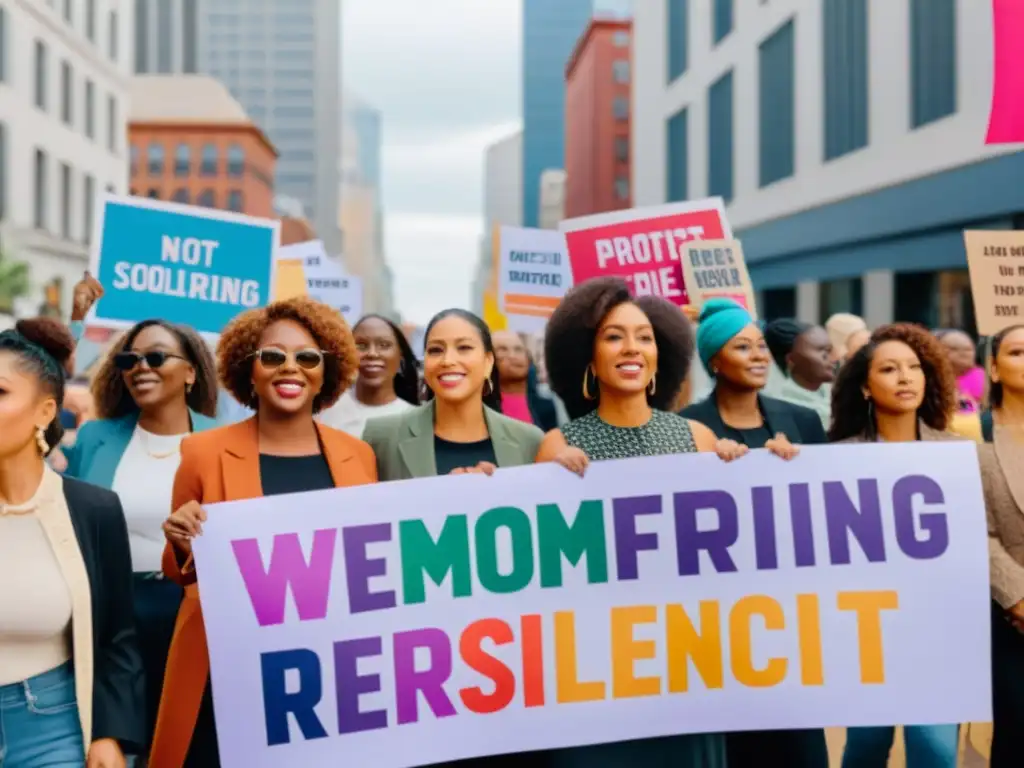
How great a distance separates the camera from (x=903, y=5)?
A: 19141 millimetres

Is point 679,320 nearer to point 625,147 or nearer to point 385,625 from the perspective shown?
point 385,625

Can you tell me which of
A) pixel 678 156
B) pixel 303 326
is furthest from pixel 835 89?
pixel 303 326

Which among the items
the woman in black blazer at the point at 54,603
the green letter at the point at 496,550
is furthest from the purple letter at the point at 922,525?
the woman in black blazer at the point at 54,603

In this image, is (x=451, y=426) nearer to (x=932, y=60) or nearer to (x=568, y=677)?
(x=568, y=677)

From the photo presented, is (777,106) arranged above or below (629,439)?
above

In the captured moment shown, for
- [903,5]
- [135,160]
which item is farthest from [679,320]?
[135,160]

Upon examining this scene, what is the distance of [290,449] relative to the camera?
12.6 ft

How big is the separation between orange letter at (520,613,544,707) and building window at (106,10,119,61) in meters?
52.3

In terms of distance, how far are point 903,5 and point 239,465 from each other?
17.8 m

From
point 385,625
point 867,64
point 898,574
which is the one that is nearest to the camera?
point 385,625

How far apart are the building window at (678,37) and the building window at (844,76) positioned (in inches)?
470

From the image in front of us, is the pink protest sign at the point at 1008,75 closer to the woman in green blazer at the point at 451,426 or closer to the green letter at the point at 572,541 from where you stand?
the woman in green blazer at the point at 451,426

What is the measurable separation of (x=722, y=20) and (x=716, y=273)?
25.7 m

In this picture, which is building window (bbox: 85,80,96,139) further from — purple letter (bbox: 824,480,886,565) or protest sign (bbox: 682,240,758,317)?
purple letter (bbox: 824,480,886,565)
